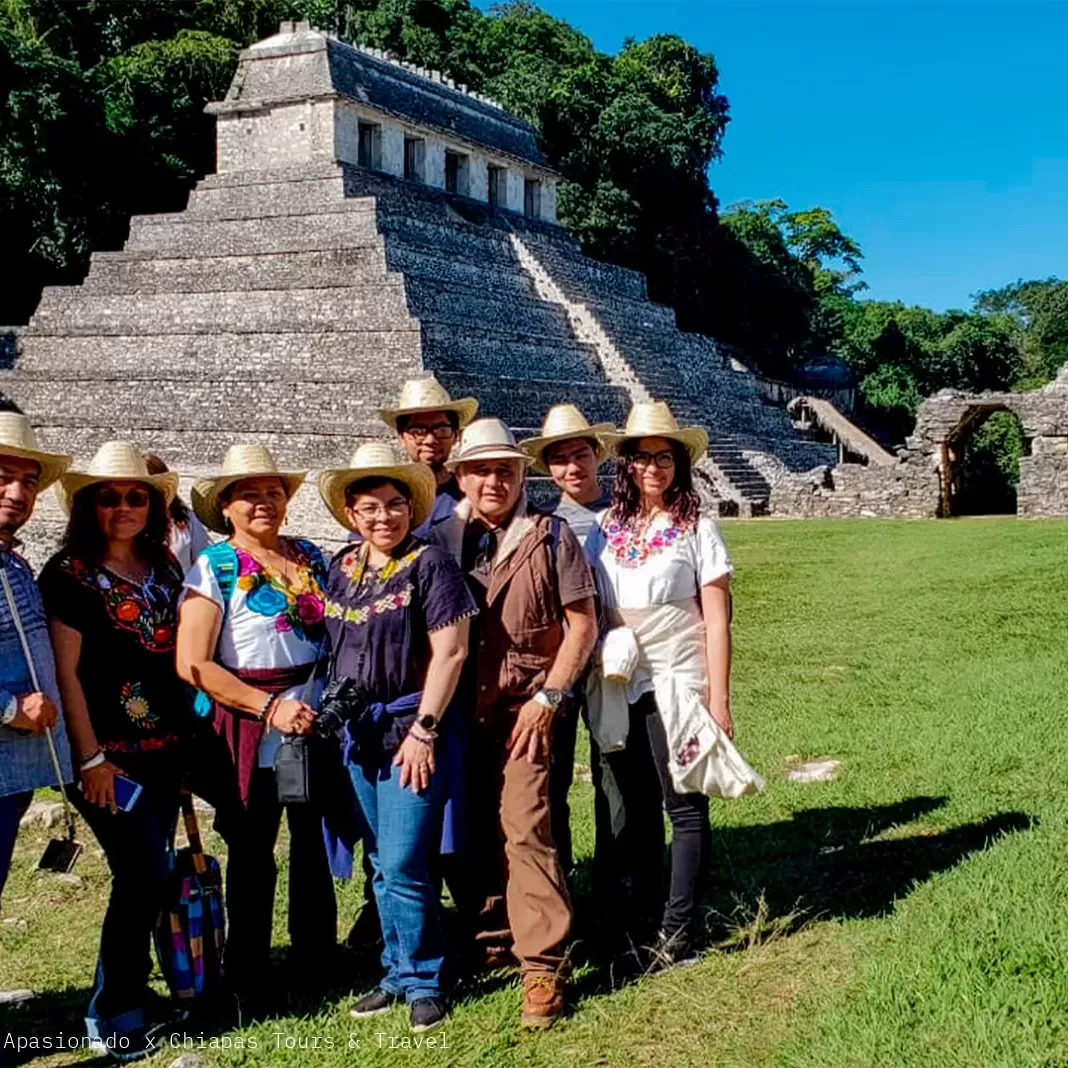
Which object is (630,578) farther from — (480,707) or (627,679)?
(480,707)

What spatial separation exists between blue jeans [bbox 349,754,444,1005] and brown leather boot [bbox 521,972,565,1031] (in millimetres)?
283

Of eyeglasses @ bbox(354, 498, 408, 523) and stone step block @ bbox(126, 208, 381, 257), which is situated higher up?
stone step block @ bbox(126, 208, 381, 257)

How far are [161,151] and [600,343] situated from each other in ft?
45.2

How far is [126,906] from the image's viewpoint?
149 inches

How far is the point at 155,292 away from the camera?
77.6 feet

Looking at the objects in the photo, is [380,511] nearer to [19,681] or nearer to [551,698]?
[551,698]

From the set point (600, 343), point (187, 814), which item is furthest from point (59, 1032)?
point (600, 343)

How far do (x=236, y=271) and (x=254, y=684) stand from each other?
811 inches

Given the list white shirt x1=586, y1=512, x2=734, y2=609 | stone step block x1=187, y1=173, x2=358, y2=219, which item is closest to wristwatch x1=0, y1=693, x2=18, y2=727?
white shirt x1=586, y1=512, x2=734, y2=609

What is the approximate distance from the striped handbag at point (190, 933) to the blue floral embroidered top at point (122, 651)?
449mm

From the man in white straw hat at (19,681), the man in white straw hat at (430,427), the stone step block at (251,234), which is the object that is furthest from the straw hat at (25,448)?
the stone step block at (251,234)

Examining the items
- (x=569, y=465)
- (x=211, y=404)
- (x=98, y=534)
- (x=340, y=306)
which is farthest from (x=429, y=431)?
(x=340, y=306)

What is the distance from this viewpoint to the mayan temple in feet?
66.3

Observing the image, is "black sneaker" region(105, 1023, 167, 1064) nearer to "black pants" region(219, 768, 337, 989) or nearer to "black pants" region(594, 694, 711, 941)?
"black pants" region(219, 768, 337, 989)
